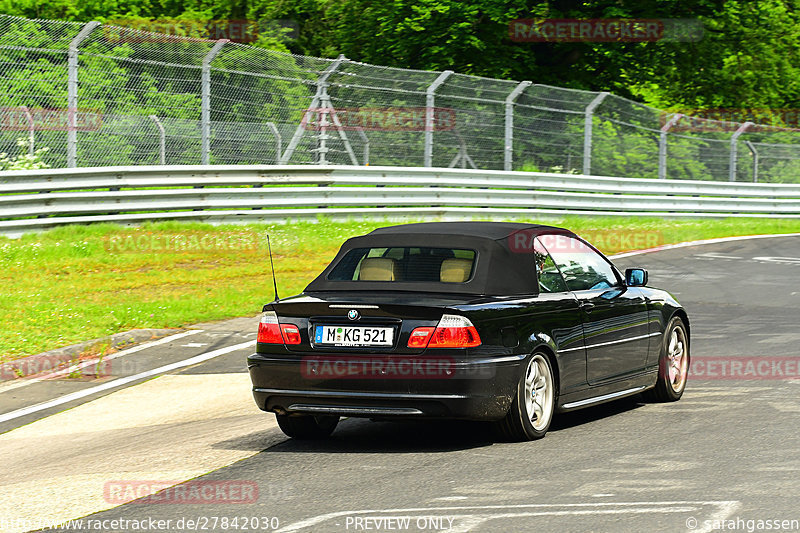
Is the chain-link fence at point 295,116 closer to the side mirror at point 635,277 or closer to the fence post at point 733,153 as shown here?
the fence post at point 733,153

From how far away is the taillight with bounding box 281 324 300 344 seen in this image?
7.21m

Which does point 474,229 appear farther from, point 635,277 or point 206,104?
point 206,104

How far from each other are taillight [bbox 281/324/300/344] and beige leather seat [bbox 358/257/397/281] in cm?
62

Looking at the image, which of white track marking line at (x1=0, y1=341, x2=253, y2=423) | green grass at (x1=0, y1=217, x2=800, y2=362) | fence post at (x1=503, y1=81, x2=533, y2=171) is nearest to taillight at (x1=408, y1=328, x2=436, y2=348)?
white track marking line at (x1=0, y1=341, x2=253, y2=423)

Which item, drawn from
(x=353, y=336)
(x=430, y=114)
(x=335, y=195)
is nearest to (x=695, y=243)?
(x=430, y=114)

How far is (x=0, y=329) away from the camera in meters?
11.4

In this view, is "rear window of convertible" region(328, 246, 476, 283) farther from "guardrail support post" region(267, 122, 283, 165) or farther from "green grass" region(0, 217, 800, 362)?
"guardrail support post" region(267, 122, 283, 165)

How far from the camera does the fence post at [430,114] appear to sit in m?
23.1

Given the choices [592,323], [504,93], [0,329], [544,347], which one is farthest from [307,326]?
[504,93]

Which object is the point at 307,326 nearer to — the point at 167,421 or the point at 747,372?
the point at 167,421

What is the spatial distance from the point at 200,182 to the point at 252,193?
3.62ft
